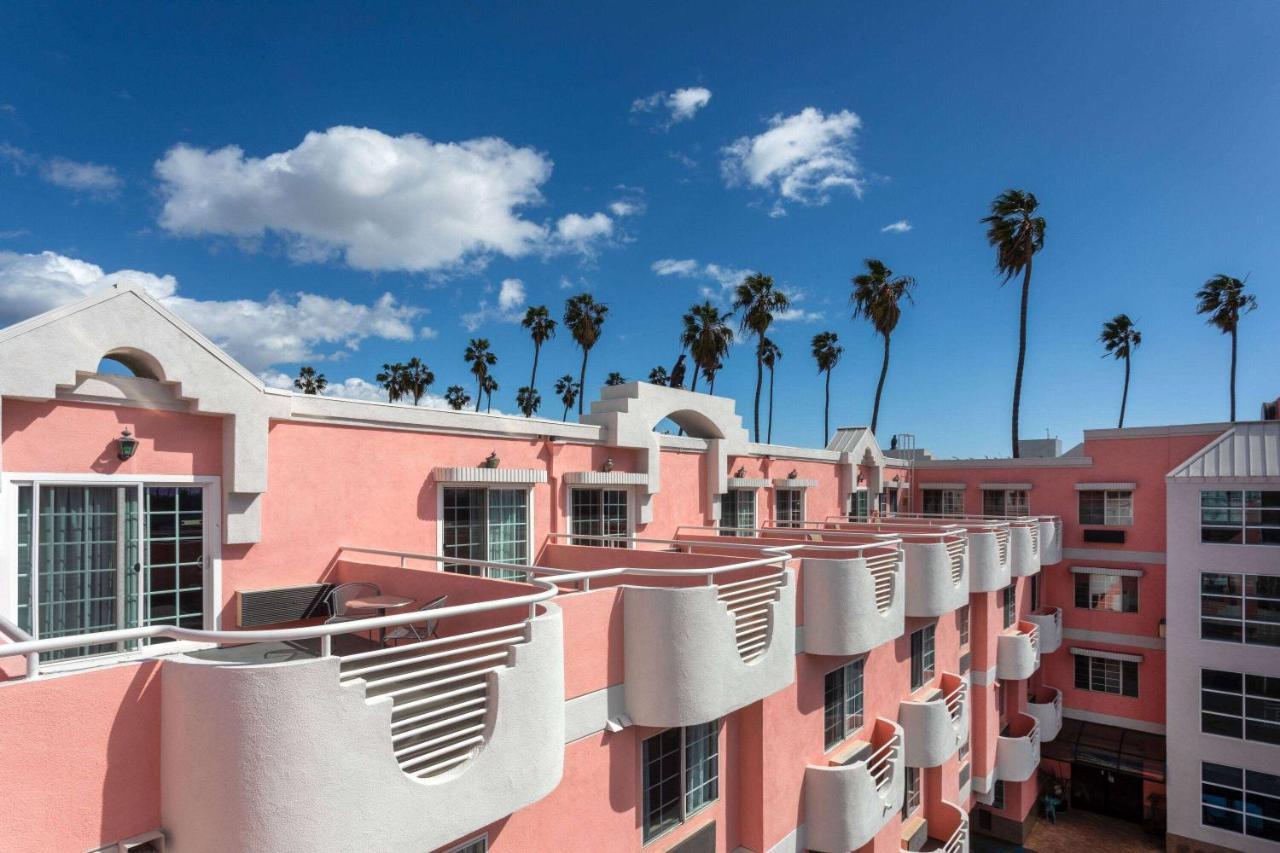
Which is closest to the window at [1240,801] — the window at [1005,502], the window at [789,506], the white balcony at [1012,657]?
the white balcony at [1012,657]

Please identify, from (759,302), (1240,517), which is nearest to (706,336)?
(759,302)

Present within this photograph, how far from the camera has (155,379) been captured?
8297 millimetres

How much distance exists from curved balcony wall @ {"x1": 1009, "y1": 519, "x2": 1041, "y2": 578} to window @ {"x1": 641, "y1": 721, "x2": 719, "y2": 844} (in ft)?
50.2

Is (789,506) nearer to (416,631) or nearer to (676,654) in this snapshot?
(676,654)

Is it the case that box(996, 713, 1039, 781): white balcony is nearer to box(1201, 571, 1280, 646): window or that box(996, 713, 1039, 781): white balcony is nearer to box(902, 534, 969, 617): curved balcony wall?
box(1201, 571, 1280, 646): window

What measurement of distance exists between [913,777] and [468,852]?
45.5 feet

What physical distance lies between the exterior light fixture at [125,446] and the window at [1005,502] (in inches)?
1206

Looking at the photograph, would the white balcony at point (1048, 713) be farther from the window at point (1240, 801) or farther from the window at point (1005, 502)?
the window at point (1005, 502)

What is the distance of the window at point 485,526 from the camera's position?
1195 cm

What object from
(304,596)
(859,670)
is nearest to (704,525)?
(859,670)

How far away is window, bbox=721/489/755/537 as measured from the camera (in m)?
18.5

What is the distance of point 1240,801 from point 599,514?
23900 millimetres

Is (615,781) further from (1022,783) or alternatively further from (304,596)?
(1022,783)

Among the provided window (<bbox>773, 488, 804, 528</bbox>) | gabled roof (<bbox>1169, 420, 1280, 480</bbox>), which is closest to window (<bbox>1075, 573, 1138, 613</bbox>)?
gabled roof (<bbox>1169, 420, 1280, 480</bbox>)
